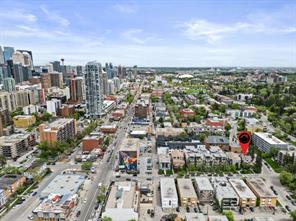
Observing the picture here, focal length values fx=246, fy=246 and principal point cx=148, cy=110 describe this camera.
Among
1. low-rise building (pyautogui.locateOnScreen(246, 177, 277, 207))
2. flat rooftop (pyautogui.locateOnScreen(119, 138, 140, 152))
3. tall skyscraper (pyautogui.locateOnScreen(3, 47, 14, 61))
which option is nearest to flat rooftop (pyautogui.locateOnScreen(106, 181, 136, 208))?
→ flat rooftop (pyautogui.locateOnScreen(119, 138, 140, 152))

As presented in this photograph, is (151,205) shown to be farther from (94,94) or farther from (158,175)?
(94,94)

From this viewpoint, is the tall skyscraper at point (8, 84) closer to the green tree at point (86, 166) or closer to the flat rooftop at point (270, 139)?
the green tree at point (86, 166)

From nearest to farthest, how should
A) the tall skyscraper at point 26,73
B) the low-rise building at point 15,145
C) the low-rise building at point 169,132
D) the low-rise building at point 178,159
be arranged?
the low-rise building at point 178,159
the low-rise building at point 15,145
the low-rise building at point 169,132
the tall skyscraper at point 26,73

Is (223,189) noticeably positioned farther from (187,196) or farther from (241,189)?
(187,196)

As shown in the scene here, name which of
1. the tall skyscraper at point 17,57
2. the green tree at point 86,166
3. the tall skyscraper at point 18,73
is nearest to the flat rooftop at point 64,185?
the green tree at point 86,166

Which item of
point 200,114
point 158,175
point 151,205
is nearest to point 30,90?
point 200,114

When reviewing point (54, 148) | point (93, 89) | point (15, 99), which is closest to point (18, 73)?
point (15, 99)
